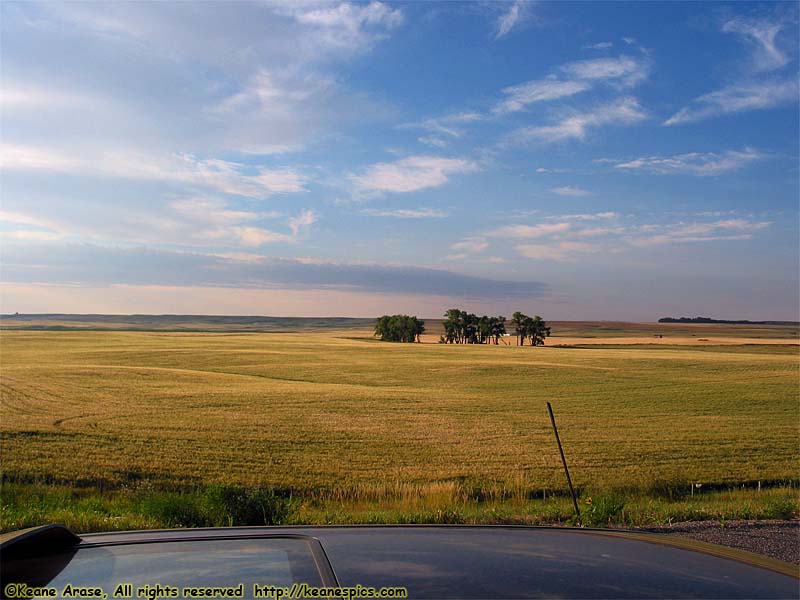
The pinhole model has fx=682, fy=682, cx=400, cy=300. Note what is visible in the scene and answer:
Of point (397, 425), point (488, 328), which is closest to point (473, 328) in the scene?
point (488, 328)

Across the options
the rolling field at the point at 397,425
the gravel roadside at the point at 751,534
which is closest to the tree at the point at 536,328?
the rolling field at the point at 397,425

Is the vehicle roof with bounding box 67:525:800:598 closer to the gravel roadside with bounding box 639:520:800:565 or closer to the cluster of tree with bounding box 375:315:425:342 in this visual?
the gravel roadside with bounding box 639:520:800:565

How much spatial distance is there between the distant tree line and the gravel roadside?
105055 mm

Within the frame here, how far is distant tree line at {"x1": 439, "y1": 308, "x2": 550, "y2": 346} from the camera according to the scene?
374 ft

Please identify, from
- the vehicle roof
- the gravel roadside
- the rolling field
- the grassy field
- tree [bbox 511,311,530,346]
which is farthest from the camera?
tree [bbox 511,311,530,346]

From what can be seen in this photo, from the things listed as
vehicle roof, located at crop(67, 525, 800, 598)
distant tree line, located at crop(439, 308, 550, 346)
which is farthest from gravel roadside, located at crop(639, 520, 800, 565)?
distant tree line, located at crop(439, 308, 550, 346)

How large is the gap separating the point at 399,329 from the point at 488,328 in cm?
1725

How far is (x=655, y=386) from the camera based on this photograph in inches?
1572

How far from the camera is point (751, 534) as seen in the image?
7852 mm

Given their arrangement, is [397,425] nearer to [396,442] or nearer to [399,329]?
[396,442]

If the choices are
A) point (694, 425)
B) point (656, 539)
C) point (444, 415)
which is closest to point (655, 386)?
point (694, 425)

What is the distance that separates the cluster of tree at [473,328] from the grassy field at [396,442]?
245 ft

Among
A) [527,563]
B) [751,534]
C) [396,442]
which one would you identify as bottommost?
[396,442]

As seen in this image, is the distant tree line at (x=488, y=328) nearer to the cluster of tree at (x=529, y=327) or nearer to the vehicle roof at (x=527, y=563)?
the cluster of tree at (x=529, y=327)
